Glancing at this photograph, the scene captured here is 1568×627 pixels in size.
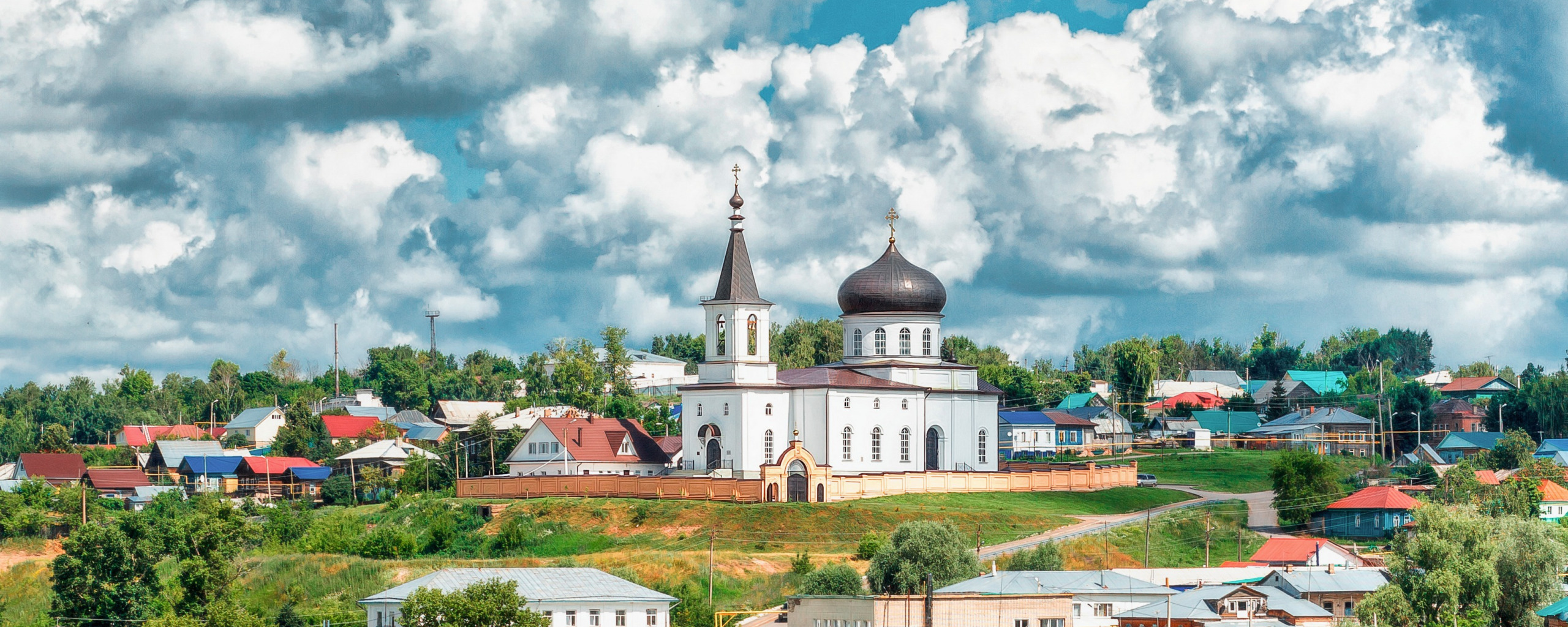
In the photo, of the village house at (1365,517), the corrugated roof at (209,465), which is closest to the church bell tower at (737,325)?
the village house at (1365,517)

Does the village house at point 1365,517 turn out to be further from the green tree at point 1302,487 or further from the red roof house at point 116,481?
the red roof house at point 116,481

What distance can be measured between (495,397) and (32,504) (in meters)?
61.5

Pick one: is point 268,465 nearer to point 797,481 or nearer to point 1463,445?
point 797,481

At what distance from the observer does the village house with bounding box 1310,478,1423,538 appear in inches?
2554

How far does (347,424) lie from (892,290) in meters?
48.1

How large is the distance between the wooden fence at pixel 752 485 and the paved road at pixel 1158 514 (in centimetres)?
449

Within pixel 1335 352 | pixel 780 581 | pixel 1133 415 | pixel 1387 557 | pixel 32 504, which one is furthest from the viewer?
pixel 1335 352

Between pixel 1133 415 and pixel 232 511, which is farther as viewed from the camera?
pixel 1133 415

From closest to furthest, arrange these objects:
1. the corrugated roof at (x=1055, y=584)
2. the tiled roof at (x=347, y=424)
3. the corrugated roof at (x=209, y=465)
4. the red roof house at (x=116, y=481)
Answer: the corrugated roof at (x=1055, y=584) → the red roof house at (x=116, y=481) → the corrugated roof at (x=209, y=465) → the tiled roof at (x=347, y=424)

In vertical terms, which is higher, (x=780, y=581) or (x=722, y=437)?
(x=722, y=437)

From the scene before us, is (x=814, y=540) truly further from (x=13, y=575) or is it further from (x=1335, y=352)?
(x=1335, y=352)

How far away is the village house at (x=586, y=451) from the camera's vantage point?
7075 centimetres

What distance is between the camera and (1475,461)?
279ft

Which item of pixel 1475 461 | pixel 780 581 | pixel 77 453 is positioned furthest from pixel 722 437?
pixel 77 453
